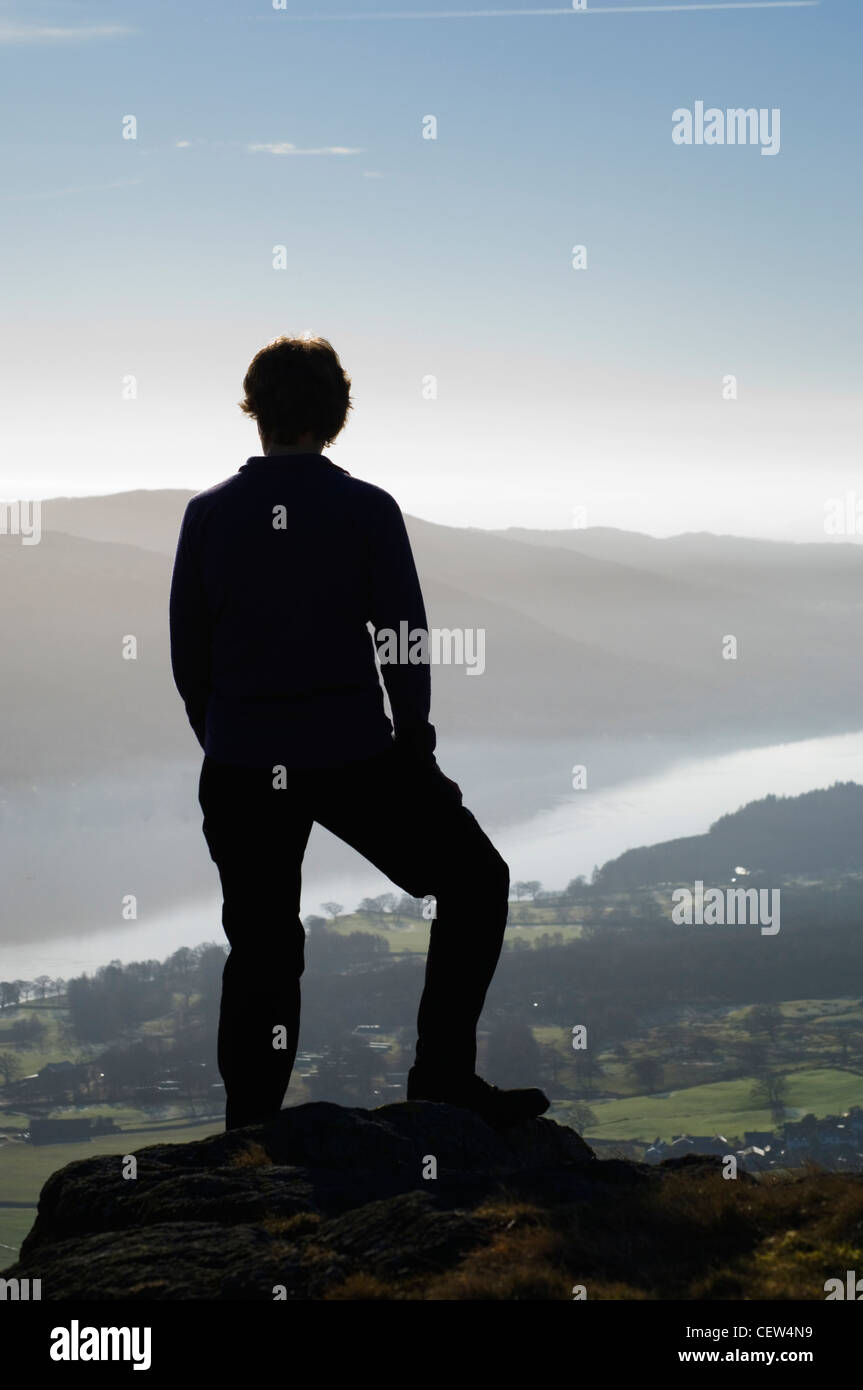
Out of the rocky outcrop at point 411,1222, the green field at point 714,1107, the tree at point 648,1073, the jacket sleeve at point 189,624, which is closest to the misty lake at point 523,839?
the tree at point 648,1073

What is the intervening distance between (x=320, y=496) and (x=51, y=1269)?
8.73 feet

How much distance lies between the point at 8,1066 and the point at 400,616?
65908 millimetres

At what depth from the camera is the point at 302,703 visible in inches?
160

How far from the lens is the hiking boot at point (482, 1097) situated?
187 inches

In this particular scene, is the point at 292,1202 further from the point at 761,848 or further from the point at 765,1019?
the point at 761,848

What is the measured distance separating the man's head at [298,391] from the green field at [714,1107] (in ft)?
128

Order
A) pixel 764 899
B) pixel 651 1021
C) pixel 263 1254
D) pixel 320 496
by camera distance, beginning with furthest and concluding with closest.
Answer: pixel 764 899 < pixel 651 1021 < pixel 320 496 < pixel 263 1254

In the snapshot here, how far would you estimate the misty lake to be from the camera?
107m

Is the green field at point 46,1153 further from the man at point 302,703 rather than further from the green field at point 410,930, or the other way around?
the man at point 302,703

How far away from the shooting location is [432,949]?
4398 millimetres

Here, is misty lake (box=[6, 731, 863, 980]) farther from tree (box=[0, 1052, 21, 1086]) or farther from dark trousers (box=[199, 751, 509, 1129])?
dark trousers (box=[199, 751, 509, 1129])

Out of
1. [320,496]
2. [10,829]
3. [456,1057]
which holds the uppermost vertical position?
[320,496]

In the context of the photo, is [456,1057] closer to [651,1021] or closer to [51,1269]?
[51,1269]
